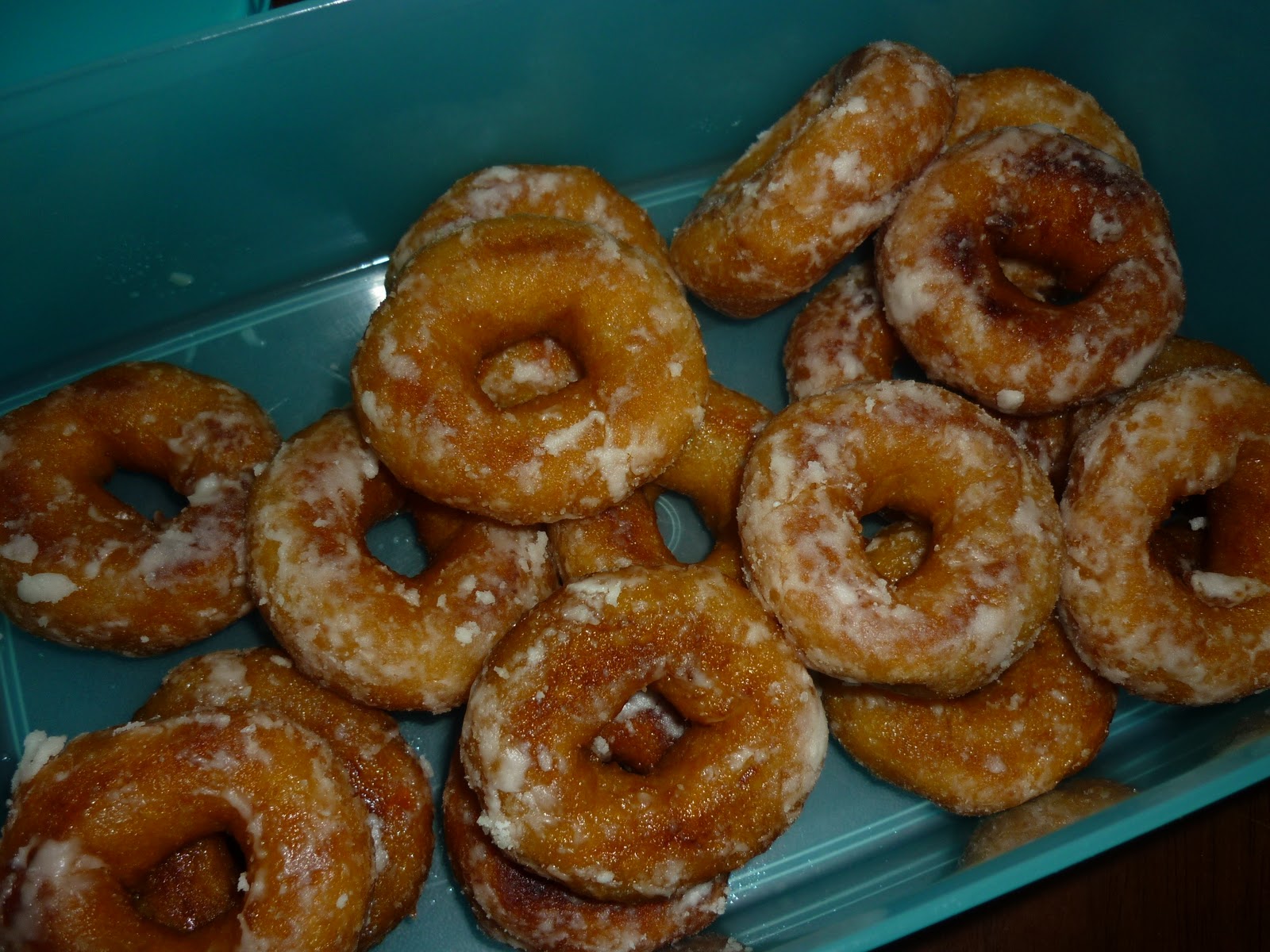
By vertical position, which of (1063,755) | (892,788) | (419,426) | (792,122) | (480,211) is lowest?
(892,788)

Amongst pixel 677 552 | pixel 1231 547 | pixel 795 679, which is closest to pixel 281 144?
pixel 677 552

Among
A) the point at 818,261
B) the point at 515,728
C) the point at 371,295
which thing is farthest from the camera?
the point at 371,295

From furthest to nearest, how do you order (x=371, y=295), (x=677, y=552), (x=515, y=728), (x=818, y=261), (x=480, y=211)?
(x=371, y=295) < (x=677, y=552) < (x=480, y=211) < (x=818, y=261) < (x=515, y=728)

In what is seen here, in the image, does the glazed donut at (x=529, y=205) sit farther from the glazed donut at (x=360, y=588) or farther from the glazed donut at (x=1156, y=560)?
the glazed donut at (x=1156, y=560)

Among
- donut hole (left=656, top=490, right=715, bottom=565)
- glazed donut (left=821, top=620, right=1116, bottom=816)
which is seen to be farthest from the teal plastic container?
glazed donut (left=821, top=620, right=1116, bottom=816)

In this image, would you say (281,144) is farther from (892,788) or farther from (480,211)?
(892,788)

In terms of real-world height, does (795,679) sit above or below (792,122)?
below

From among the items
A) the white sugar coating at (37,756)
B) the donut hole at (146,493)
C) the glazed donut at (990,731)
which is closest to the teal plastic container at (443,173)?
the glazed donut at (990,731)

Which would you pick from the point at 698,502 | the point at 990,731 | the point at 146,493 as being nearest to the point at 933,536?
the point at 990,731
